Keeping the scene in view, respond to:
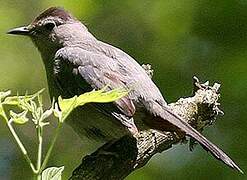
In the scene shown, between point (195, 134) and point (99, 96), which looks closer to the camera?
point (99, 96)

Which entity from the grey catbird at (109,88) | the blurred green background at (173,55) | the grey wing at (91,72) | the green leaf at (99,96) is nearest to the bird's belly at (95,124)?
the grey catbird at (109,88)

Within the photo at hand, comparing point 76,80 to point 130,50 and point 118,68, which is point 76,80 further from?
point 130,50

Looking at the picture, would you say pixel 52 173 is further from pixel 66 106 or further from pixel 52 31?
pixel 52 31

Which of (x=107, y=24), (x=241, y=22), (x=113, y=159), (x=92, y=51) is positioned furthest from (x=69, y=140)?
(x=113, y=159)

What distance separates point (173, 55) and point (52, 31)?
0.81 m

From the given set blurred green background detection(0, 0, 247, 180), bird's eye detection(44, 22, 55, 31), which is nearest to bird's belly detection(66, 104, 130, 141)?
blurred green background detection(0, 0, 247, 180)

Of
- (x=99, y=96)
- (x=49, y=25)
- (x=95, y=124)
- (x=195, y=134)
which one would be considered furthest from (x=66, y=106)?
(x=49, y=25)

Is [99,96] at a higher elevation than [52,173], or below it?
higher

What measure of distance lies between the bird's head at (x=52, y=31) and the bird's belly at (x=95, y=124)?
2.38 ft

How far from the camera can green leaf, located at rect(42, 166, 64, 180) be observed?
5.72 feet

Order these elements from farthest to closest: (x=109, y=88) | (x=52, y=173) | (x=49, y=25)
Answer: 1. (x=49, y=25)
2. (x=109, y=88)
3. (x=52, y=173)

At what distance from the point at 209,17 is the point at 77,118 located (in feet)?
3.76

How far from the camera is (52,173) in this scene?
1.78m

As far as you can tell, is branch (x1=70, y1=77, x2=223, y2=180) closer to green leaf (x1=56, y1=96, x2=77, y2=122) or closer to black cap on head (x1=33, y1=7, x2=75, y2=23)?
black cap on head (x1=33, y1=7, x2=75, y2=23)
